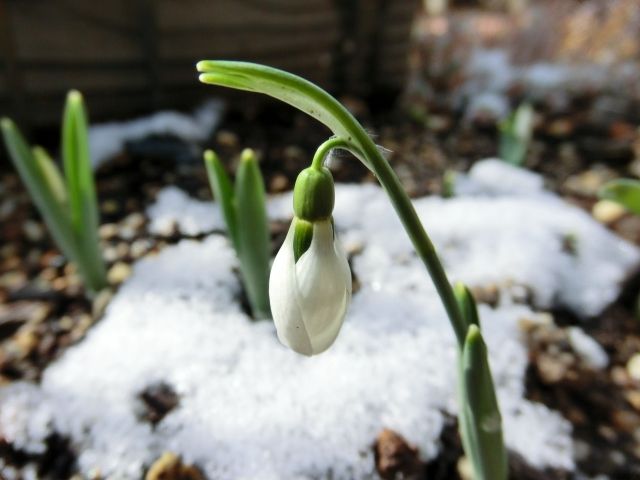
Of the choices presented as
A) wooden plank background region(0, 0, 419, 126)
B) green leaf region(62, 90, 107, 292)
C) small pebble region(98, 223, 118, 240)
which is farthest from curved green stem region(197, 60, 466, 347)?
wooden plank background region(0, 0, 419, 126)

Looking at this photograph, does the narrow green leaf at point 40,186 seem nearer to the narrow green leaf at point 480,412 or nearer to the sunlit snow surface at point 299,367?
the sunlit snow surface at point 299,367

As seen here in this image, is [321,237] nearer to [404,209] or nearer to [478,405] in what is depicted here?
[404,209]

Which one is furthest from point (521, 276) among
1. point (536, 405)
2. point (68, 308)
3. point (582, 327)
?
point (68, 308)

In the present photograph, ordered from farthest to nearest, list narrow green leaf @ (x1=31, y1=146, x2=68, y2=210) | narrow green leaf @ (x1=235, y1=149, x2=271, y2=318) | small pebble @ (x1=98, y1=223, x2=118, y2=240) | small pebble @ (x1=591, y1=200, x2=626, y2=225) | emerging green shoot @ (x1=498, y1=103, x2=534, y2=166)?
emerging green shoot @ (x1=498, y1=103, x2=534, y2=166), small pebble @ (x1=591, y1=200, x2=626, y2=225), small pebble @ (x1=98, y1=223, x2=118, y2=240), narrow green leaf @ (x1=31, y1=146, x2=68, y2=210), narrow green leaf @ (x1=235, y1=149, x2=271, y2=318)

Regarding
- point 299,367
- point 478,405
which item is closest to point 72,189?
point 299,367

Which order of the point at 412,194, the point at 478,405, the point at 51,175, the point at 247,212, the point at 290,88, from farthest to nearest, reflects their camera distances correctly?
the point at 412,194 → the point at 51,175 → the point at 247,212 → the point at 478,405 → the point at 290,88

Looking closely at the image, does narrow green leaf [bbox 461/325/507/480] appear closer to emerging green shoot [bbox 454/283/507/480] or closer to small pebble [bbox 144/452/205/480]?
emerging green shoot [bbox 454/283/507/480]

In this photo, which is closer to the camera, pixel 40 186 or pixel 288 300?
pixel 288 300
